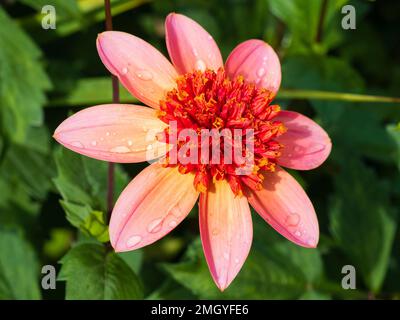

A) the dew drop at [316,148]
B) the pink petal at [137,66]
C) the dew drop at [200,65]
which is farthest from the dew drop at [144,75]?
the dew drop at [316,148]

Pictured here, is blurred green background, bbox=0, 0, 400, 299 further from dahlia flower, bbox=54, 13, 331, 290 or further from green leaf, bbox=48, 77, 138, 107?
dahlia flower, bbox=54, 13, 331, 290

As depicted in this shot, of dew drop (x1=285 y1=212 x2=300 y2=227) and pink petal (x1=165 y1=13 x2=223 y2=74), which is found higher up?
pink petal (x1=165 y1=13 x2=223 y2=74)

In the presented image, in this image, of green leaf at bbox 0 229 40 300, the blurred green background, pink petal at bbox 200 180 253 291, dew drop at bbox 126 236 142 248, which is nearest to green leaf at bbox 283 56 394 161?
the blurred green background

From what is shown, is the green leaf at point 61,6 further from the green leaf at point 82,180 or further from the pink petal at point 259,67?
Result: the pink petal at point 259,67

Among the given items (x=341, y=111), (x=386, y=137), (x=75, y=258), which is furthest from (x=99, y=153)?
(x=386, y=137)

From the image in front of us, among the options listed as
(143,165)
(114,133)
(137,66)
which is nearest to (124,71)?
(137,66)

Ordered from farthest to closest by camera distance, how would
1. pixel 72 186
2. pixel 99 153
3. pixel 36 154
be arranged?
1. pixel 36 154
2. pixel 72 186
3. pixel 99 153

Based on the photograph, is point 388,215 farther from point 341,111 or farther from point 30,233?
point 30,233
